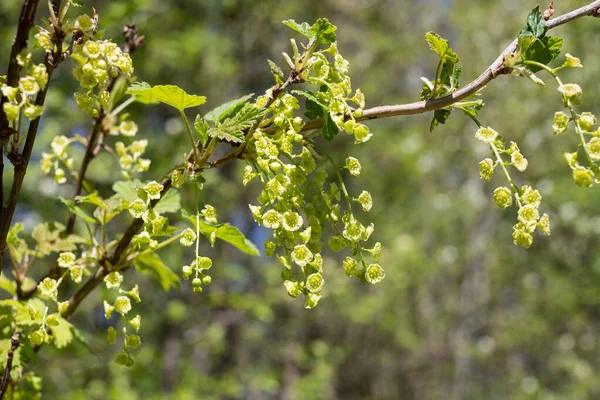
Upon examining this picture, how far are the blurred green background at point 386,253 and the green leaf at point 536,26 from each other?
112 inches

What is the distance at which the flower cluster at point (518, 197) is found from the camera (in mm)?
857

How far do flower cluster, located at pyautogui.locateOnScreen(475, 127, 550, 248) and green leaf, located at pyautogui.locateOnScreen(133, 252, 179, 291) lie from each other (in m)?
0.67

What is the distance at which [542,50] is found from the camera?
913 millimetres

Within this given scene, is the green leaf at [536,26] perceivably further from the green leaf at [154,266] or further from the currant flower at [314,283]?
the green leaf at [154,266]

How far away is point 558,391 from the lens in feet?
44.7

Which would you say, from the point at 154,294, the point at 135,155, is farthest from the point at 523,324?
the point at 135,155

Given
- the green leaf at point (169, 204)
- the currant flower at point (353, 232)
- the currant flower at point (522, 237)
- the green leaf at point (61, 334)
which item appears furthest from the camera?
the green leaf at point (169, 204)

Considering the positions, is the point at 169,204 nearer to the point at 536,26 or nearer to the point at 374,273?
the point at 374,273

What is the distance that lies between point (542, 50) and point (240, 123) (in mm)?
490

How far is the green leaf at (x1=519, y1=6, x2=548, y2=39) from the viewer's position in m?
0.90

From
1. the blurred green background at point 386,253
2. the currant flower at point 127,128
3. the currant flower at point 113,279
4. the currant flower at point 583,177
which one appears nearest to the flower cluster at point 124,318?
the currant flower at point 113,279

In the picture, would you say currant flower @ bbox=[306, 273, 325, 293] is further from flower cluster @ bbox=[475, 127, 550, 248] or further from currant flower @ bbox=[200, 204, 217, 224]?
flower cluster @ bbox=[475, 127, 550, 248]

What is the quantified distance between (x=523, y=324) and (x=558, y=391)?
9.10ft

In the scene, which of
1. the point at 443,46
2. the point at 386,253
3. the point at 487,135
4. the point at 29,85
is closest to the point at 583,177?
the point at 487,135
